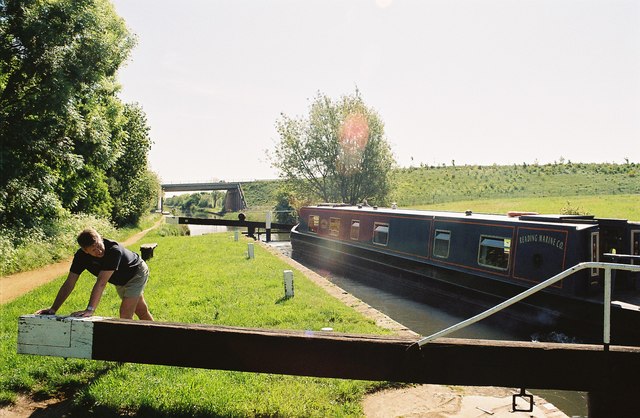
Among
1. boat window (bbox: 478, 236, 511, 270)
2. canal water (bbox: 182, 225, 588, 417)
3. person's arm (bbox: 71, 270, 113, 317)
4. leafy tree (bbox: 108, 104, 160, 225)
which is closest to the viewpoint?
person's arm (bbox: 71, 270, 113, 317)

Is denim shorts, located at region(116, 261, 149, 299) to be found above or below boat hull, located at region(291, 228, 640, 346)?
above

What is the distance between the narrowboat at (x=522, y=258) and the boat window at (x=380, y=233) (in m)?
0.03

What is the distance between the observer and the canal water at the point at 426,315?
5316 mm

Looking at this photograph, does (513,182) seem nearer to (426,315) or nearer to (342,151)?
(342,151)

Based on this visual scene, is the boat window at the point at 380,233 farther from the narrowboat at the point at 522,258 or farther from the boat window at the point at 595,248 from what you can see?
the boat window at the point at 595,248

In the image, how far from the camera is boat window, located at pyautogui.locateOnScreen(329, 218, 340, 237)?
16.1 meters

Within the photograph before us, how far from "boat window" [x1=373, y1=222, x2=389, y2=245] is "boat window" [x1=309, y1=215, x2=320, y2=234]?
4.70m

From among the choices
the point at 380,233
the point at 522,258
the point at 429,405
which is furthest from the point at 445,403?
the point at 380,233

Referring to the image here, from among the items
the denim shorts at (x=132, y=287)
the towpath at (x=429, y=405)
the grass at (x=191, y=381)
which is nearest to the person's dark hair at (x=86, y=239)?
the denim shorts at (x=132, y=287)

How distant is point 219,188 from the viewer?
71938mm

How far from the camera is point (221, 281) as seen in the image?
9.62 metres

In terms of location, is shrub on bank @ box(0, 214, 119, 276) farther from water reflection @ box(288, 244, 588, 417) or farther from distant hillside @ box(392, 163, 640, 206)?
distant hillside @ box(392, 163, 640, 206)

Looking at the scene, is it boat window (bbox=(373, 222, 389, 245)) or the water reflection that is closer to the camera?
the water reflection

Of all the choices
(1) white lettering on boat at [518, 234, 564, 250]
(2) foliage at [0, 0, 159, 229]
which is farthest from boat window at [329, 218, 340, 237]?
(2) foliage at [0, 0, 159, 229]
